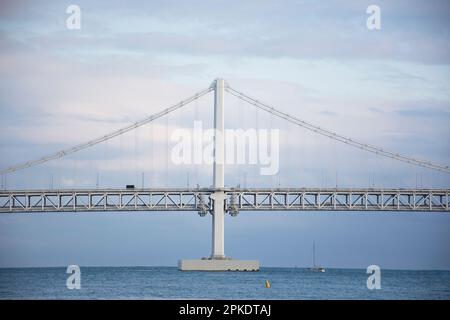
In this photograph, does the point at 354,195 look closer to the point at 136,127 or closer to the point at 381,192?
the point at 381,192

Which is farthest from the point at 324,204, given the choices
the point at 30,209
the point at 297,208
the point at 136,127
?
the point at 30,209

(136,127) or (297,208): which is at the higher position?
(136,127)

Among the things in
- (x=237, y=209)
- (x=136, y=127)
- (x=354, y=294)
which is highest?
(x=136, y=127)

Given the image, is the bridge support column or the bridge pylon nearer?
the bridge pylon

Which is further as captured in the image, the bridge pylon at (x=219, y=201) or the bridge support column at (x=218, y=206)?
the bridge support column at (x=218, y=206)
